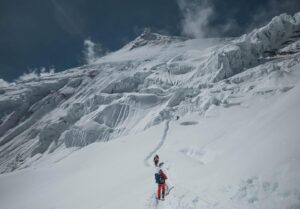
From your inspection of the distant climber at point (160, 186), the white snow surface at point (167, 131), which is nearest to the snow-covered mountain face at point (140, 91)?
the white snow surface at point (167, 131)

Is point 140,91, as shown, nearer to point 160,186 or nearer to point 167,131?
point 167,131

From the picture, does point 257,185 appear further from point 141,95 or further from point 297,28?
point 297,28

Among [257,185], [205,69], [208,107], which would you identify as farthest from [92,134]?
[257,185]

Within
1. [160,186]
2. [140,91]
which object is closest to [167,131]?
[160,186]

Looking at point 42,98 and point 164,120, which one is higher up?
point 42,98

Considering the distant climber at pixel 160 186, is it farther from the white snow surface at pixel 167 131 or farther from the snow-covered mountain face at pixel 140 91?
the snow-covered mountain face at pixel 140 91

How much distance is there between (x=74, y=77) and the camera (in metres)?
121

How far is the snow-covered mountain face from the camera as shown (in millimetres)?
53188

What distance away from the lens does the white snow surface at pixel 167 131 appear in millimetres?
11570

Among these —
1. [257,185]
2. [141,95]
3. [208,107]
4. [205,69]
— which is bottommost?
[257,185]

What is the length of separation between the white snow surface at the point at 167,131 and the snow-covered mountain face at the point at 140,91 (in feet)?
1.21

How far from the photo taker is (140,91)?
262ft

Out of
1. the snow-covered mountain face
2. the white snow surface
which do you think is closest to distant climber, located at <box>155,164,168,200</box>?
the white snow surface

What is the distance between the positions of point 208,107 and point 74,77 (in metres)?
91.0
